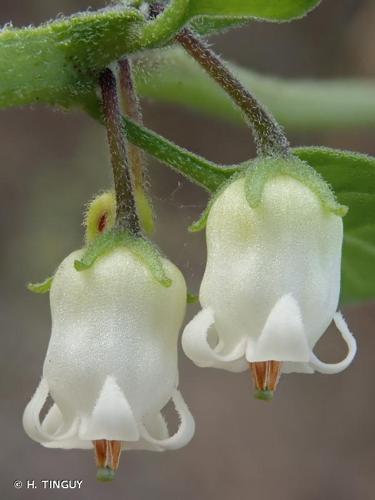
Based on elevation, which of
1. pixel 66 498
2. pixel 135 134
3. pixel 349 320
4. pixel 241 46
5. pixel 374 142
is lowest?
pixel 66 498

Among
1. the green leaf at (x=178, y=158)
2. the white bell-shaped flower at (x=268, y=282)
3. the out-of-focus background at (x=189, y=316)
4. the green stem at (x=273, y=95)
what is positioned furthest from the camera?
the out-of-focus background at (x=189, y=316)

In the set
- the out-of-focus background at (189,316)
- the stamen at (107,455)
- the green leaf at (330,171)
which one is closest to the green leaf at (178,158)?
the green leaf at (330,171)

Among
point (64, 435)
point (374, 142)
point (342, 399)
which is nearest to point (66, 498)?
point (342, 399)

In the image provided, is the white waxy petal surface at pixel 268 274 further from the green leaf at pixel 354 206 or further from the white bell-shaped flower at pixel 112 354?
the green leaf at pixel 354 206

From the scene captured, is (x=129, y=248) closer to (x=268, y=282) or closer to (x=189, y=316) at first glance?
(x=268, y=282)

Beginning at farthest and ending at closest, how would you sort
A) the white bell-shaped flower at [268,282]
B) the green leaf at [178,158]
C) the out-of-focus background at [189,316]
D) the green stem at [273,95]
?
1. the out-of-focus background at [189,316]
2. the green stem at [273,95]
3. the green leaf at [178,158]
4. the white bell-shaped flower at [268,282]

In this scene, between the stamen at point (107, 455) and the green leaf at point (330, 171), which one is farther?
the green leaf at point (330, 171)

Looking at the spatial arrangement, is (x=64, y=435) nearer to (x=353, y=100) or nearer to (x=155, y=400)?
(x=155, y=400)
